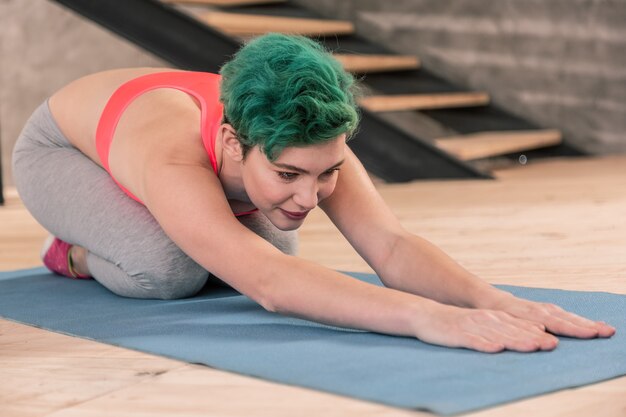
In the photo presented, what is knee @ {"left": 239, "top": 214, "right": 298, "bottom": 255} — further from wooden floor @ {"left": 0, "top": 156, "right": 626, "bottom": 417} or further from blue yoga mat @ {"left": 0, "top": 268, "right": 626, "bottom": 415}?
wooden floor @ {"left": 0, "top": 156, "right": 626, "bottom": 417}

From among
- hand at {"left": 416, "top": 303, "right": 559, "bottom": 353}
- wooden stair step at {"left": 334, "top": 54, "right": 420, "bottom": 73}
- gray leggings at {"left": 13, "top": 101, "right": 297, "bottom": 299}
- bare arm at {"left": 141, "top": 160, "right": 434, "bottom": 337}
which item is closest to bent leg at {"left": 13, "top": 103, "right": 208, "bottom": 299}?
gray leggings at {"left": 13, "top": 101, "right": 297, "bottom": 299}

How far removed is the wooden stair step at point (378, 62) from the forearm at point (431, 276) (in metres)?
2.86

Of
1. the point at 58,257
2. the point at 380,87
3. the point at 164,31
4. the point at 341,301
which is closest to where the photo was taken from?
the point at 341,301

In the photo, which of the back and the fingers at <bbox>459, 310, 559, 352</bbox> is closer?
the fingers at <bbox>459, 310, 559, 352</bbox>

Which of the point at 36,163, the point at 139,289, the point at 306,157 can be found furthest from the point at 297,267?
the point at 36,163

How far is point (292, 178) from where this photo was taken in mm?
1648

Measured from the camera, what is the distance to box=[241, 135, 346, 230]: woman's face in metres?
1.61

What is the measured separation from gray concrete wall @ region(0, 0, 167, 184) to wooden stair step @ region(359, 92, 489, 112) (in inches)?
55.0

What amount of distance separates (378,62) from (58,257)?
2.84m

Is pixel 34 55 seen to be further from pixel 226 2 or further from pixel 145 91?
pixel 145 91

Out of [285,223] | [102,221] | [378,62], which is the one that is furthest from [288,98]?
[378,62]

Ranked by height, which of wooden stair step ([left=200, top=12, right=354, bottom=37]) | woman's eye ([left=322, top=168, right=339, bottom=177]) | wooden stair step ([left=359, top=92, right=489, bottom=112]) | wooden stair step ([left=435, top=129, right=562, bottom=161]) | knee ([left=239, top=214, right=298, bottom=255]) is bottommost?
wooden stair step ([left=435, top=129, right=562, bottom=161])

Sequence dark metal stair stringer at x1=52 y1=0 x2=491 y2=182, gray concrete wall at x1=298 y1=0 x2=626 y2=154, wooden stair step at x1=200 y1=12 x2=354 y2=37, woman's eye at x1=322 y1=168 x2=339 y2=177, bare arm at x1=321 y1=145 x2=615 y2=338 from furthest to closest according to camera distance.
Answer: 1. gray concrete wall at x1=298 y1=0 x2=626 y2=154
2. wooden stair step at x1=200 y1=12 x2=354 y2=37
3. dark metal stair stringer at x1=52 y1=0 x2=491 y2=182
4. woman's eye at x1=322 y1=168 x2=339 y2=177
5. bare arm at x1=321 y1=145 x2=615 y2=338

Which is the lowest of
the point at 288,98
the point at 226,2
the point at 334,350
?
the point at 334,350
